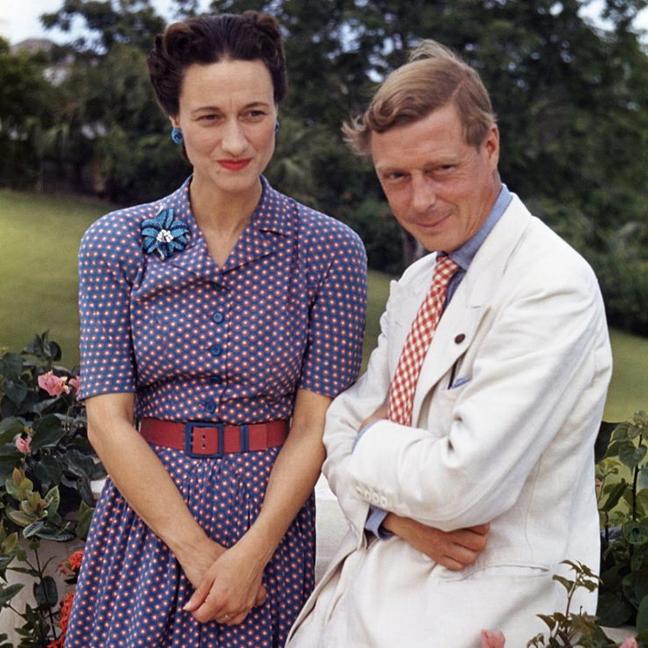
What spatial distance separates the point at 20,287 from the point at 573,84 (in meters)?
7.93

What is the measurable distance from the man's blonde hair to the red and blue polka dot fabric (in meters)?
0.38

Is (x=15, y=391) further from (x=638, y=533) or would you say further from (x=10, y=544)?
(x=638, y=533)

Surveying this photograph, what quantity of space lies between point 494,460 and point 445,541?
177mm

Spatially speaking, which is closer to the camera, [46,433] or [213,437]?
[213,437]

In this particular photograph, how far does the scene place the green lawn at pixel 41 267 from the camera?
31.7 feet

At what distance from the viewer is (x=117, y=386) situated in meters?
1.93

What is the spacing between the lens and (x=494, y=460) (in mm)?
1502

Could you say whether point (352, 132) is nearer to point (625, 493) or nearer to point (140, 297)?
point (140, 297)

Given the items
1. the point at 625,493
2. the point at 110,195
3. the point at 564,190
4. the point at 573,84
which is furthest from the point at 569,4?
the point at 625,493

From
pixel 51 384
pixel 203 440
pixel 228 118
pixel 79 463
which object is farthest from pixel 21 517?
pixel 228 118

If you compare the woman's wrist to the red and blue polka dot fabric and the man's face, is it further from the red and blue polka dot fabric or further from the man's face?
the man's face

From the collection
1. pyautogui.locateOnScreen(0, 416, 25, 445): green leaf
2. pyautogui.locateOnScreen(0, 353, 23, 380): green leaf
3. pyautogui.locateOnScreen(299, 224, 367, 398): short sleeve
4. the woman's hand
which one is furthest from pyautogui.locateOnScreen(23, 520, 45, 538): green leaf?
pyautogui.locateOnScreen(299, 224, 367, 398): short sleeve

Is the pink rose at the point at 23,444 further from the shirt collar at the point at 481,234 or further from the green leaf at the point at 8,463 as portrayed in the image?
the shirt collar at the point at 481,234

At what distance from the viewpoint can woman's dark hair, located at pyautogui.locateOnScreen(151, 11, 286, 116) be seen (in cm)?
187
